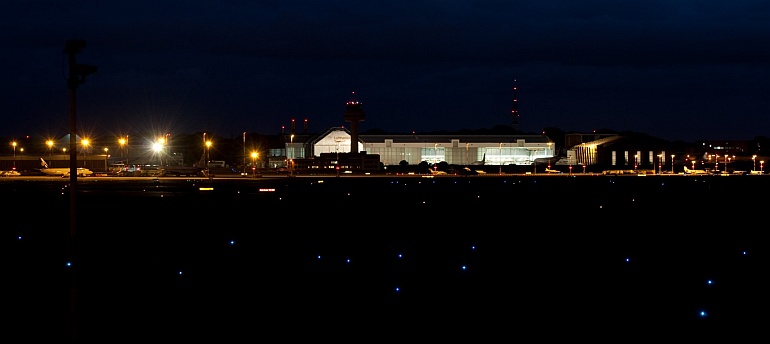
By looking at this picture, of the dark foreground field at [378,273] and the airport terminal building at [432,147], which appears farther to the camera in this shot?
the airport terminal building at [432,147]

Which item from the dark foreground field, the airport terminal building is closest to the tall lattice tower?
the airport terminal building

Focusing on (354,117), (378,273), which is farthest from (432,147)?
(378,273)

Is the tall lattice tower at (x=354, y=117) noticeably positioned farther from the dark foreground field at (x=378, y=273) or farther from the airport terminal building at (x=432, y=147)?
the dark foreground field at (x=378, y=273)

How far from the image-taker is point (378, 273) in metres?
25.3

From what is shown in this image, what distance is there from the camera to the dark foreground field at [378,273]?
1830cm

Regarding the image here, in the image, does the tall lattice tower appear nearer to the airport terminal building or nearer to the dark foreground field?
the airport terminal building

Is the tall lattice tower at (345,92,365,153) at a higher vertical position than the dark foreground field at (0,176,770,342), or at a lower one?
higher

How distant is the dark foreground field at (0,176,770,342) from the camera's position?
720 inches

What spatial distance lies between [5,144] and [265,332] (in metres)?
185

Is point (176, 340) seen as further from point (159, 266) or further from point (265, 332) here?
point (159, 266)

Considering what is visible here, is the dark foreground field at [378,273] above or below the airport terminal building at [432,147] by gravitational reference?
below

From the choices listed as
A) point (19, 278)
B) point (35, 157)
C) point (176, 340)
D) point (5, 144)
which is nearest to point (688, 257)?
point (176, 340)

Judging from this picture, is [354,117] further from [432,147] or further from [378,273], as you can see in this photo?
[378,273]

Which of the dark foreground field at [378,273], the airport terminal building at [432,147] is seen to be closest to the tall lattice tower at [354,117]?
the airport terminal building at [432,147]
